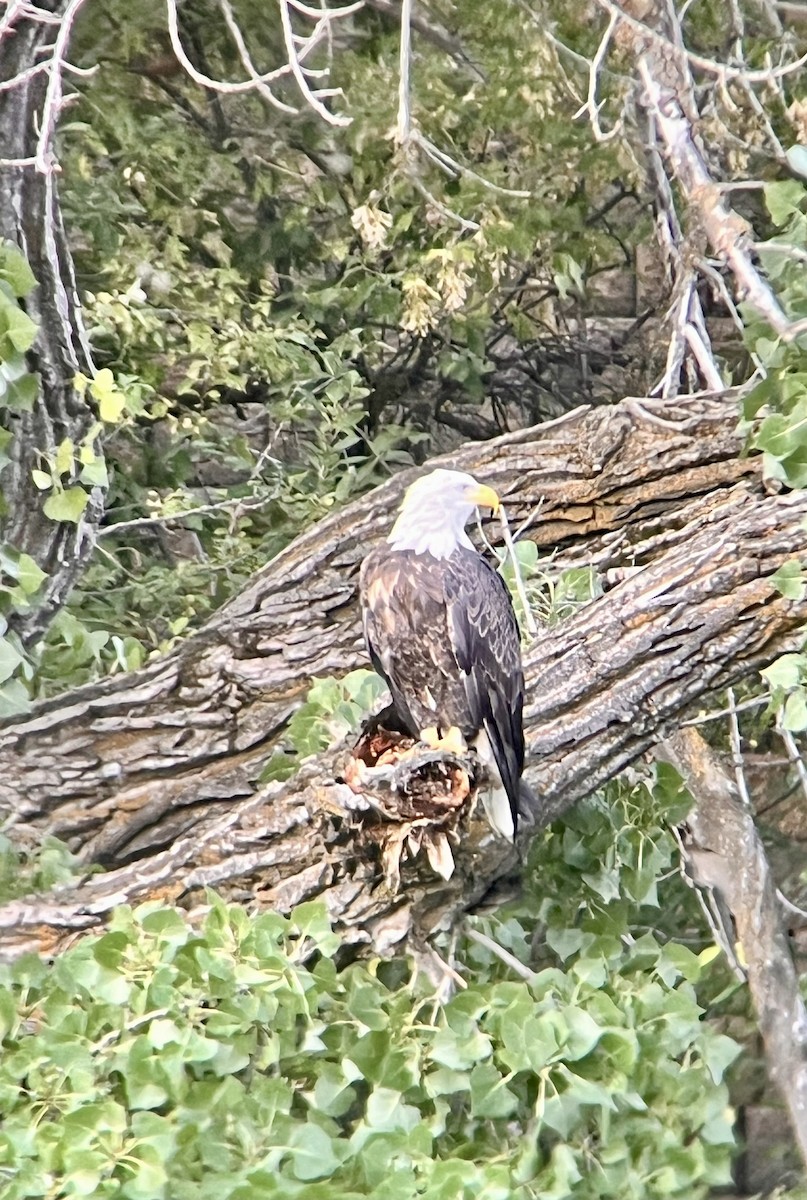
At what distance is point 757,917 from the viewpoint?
1.77 metres

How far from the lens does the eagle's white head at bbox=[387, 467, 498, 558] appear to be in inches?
64.2

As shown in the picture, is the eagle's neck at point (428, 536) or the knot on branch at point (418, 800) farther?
the eagle's neck at point (428, 536)

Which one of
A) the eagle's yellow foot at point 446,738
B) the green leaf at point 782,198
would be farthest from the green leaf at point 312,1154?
the green leaf at point 782,198

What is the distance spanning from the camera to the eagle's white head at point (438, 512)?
1.63 metres

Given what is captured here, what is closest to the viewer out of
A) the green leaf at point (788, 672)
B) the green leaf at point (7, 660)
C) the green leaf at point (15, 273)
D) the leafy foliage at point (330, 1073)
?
the leafy foliage at point (330, 1073)

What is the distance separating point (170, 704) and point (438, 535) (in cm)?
58

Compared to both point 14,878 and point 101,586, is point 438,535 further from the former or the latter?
point 101,586

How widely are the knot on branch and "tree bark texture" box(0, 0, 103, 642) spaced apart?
27.0 inches

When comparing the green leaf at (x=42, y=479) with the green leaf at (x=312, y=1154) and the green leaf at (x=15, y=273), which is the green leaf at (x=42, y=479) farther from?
the green leaf at (x=312, y=1154)

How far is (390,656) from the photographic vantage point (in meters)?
1.61

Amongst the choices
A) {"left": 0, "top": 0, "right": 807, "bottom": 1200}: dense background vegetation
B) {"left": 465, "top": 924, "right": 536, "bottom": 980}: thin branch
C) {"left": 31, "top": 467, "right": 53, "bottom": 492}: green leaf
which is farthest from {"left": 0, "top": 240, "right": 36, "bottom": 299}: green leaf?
{"left": 465, "top": 924, "right": 536, "bottom": 980}: thin branch

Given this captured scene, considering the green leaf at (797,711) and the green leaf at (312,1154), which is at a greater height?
the green leaf at (797,711)

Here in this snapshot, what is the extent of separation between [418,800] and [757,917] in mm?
776

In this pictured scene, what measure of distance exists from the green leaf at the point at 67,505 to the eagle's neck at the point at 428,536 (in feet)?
1.35
